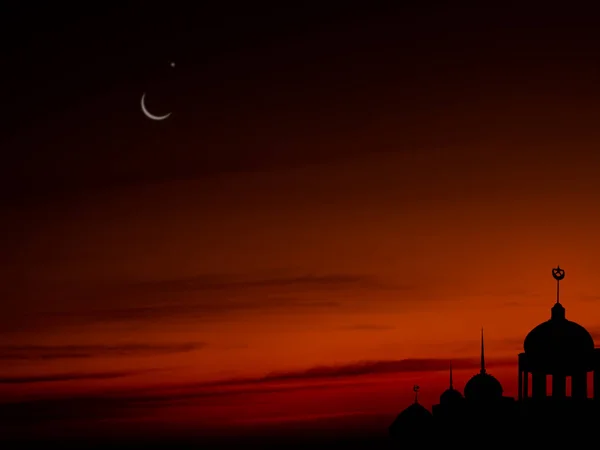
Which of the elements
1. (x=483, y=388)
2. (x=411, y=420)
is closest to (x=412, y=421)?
(x=411, y=420)

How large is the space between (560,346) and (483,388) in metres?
15.2

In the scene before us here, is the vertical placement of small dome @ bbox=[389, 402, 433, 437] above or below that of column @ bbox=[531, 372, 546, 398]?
above

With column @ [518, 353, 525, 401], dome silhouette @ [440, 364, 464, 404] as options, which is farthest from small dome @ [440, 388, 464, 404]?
column @ [518, 353, 525, 401]

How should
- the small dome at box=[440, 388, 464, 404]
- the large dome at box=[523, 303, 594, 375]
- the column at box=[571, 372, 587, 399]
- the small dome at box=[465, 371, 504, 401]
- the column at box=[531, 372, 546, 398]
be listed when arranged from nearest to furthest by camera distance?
the large dome at box=[523, 303, 594, 375], the column at box=[571, 372, 587, 399], the column at box=[531, 372, 546, 398], the small dome at box=[465, 371, 504, 401], the small dome at box=[440, 388, 464, 404]

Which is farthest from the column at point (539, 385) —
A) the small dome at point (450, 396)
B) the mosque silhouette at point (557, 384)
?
the small dome at point (450, 396)

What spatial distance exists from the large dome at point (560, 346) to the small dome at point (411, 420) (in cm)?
3043

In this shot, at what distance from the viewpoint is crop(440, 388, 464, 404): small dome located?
355 feet

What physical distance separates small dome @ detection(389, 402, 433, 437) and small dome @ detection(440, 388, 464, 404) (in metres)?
4.52

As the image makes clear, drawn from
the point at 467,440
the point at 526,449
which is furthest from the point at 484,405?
the point at 526,449

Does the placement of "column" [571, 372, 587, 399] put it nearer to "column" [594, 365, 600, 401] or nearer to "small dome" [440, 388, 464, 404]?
"column" [594, 365, 600, 401]

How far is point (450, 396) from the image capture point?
10931 centimetres

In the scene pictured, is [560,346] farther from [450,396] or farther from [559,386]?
[450,396]

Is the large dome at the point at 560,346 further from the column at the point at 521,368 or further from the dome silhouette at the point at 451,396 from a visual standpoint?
the dome silhouette at the point at 451,396

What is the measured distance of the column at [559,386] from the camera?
282 feet
